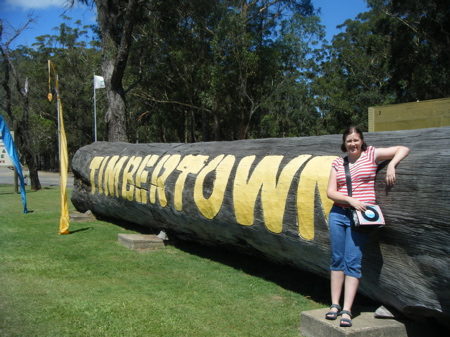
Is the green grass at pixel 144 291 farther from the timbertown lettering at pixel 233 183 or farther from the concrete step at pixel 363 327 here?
the timbertown lettering at pixel 233 183

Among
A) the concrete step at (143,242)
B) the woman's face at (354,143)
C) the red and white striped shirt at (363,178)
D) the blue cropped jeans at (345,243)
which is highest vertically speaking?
the woman's face at (354,143)

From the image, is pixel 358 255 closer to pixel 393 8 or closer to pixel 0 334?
pixel 0 334

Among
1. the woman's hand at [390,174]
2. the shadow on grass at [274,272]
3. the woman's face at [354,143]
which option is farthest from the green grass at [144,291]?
the woman's face at [354,143]

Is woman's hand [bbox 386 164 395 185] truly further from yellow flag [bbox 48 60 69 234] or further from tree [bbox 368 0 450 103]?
tree [bbox 368 0 450 103]

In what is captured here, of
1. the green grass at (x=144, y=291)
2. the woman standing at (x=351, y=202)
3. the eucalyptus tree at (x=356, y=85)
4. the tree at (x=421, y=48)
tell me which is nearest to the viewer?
the woman standing at (x=351, y=202)

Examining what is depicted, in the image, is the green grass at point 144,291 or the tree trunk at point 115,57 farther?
the tree trunk at point 115,57

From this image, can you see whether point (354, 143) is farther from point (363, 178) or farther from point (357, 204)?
point (357, 204)

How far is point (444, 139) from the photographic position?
3.18 metres

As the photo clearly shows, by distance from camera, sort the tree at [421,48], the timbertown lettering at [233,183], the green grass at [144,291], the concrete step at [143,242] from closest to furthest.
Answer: the green grass at [144,291] → the timbertown lettering at [233,183] → the concrete step at [143,242] → the tree at [421,48]

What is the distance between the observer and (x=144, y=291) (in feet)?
15.0

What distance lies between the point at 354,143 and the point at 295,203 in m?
0.90

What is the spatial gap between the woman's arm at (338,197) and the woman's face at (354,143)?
20cm

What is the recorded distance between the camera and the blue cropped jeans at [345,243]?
3340 mm

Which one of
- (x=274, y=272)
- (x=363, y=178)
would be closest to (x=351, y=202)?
(x=363, y=178)
